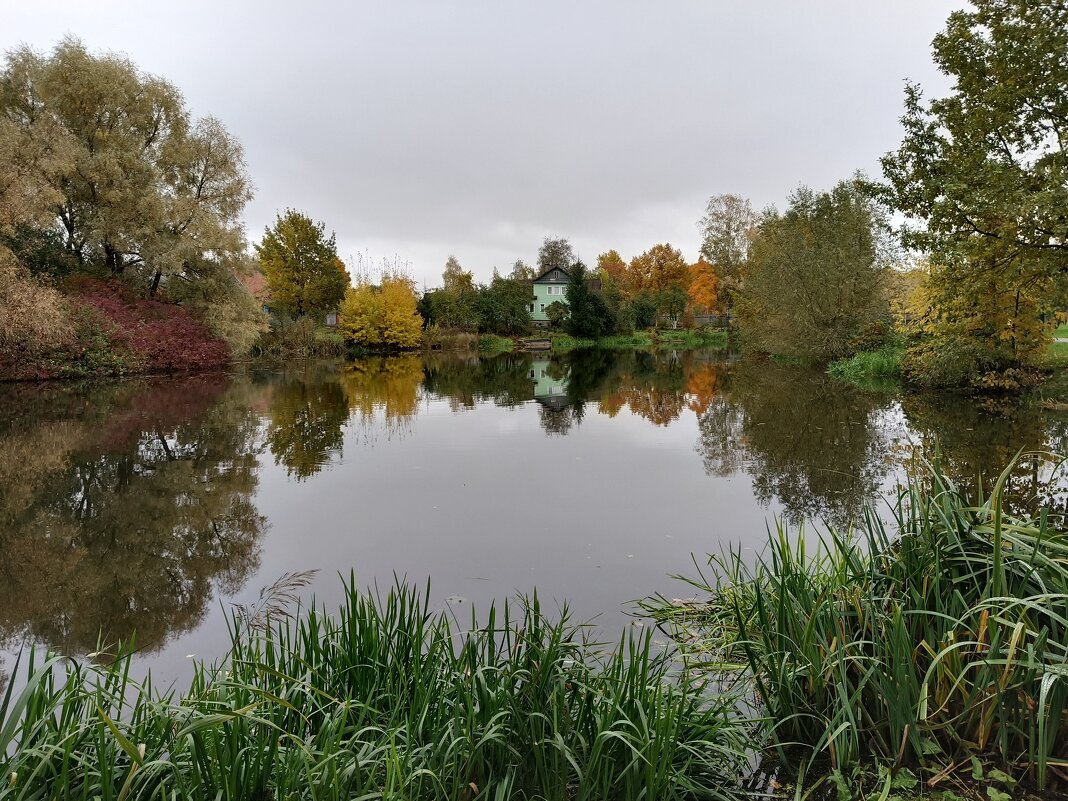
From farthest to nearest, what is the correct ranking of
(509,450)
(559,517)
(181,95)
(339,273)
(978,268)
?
(339,273)
(181,95)
(978,268)
(509,450)
(559,517)

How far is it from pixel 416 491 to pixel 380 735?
6.03m

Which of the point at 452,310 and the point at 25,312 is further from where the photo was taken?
the point at 452,310

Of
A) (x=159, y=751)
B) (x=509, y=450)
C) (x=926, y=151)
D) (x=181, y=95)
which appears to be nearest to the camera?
(x=159, y=751)

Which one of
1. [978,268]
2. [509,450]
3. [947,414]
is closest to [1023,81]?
[978,268]

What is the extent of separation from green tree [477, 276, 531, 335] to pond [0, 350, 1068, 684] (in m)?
36.6

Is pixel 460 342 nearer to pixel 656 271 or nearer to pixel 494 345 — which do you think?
pixel 494 345

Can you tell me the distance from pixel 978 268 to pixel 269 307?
142 ft

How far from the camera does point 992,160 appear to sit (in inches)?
456

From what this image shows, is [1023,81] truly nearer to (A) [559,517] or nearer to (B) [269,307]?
(A) [559,517]

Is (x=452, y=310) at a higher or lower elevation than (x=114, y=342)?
higher

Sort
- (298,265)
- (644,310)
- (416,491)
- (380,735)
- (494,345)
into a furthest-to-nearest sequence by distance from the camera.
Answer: (644,310) → (494,345) → (298,265) → (416,491) → (380,735)

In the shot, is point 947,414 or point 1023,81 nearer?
point 1023,81

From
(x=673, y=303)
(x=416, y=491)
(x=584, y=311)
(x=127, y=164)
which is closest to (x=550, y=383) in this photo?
(x=416, y=491)

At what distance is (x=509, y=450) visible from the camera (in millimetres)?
11609
